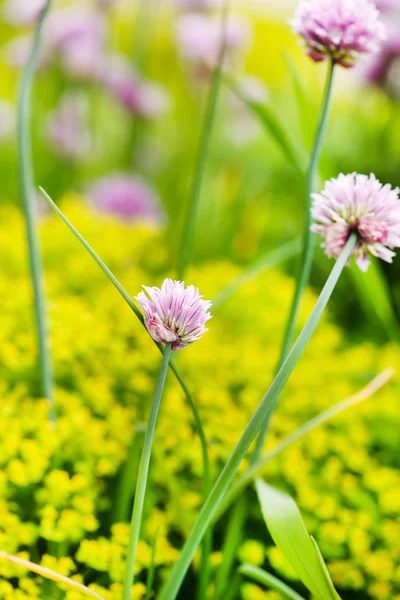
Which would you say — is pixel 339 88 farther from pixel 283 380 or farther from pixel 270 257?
pixel 283 380

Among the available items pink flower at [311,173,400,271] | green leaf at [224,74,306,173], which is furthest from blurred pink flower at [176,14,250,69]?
pink flower at [311,173,400,271]

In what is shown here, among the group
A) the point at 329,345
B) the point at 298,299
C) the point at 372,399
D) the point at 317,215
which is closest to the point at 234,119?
the point at 329,345

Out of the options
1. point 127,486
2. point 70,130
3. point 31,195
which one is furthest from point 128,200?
point 127,486

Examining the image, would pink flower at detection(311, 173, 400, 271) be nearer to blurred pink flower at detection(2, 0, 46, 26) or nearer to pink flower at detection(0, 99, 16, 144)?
blurred pink flower at detection(2, 0, 46, 26)

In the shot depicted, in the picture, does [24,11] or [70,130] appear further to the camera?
[70,130]

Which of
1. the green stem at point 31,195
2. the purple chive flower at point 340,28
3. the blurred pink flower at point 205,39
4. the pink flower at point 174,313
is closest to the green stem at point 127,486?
the green stem at point 31,195

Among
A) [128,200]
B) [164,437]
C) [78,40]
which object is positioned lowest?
[164,437]

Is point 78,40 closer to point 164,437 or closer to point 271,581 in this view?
point 164,437
